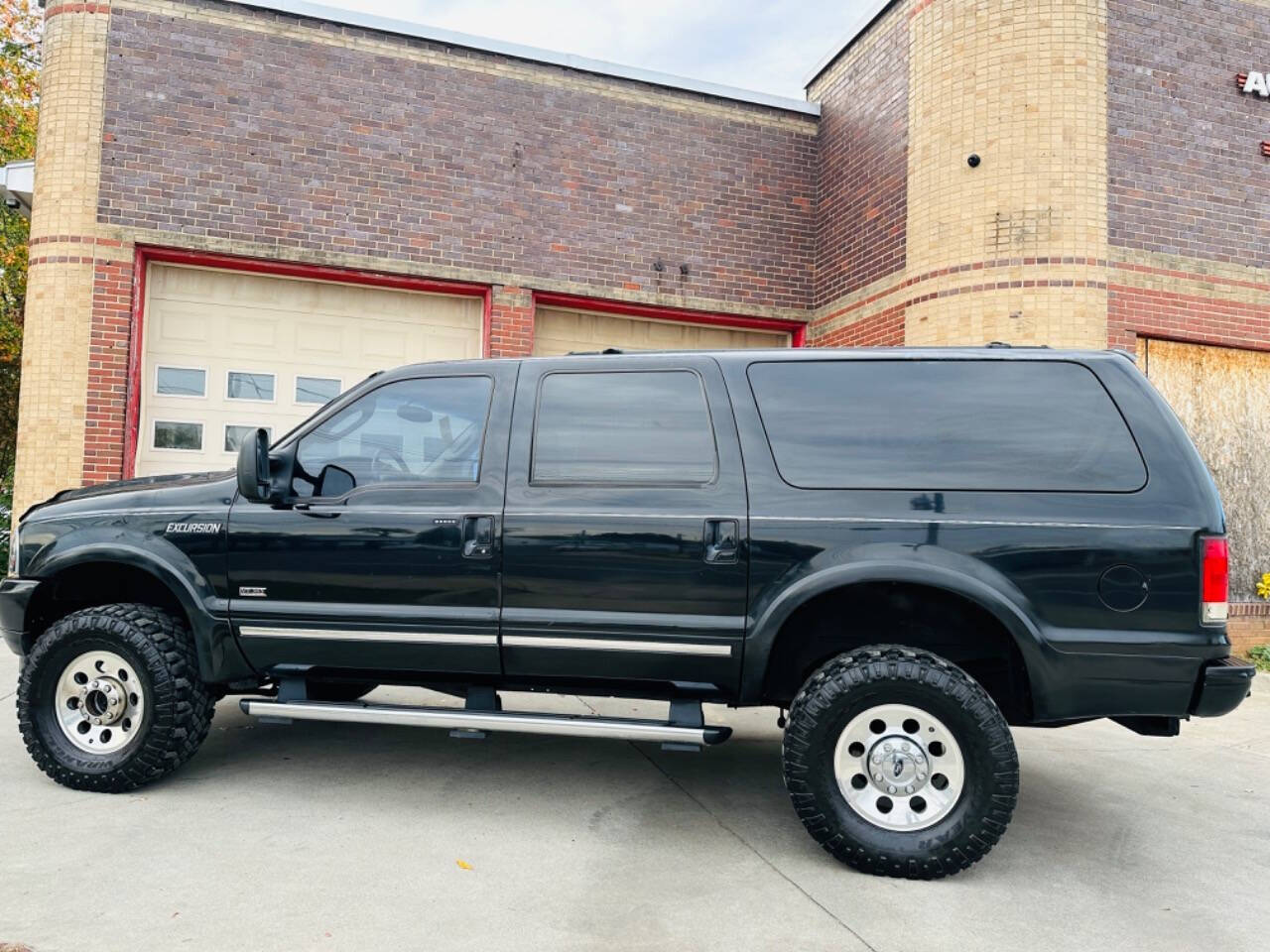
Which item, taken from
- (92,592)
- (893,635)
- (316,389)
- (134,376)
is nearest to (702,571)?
(893,635)

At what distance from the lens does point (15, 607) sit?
14.3 ft

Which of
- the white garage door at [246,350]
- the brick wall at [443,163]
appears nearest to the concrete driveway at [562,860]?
the white garage door at [246,350]

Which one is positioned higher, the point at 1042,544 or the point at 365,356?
the point at 365,356

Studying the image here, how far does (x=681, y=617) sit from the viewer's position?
12.4 ft

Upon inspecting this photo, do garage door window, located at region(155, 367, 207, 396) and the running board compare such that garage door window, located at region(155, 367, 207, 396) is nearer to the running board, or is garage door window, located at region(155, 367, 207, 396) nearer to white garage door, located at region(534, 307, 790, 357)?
white garage door, located at region(534, 307, 790, 357)

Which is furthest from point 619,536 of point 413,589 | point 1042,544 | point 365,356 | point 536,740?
point 365,356

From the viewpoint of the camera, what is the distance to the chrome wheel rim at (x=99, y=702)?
4234 mm

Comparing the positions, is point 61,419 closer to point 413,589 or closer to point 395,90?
point 395,90

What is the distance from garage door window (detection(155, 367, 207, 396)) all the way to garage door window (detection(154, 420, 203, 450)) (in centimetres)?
32

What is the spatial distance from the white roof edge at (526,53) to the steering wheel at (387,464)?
734 cm

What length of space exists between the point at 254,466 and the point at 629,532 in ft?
5.38

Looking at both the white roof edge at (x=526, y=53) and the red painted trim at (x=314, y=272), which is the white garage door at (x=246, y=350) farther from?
the white roof edge at (x=526, y=53)

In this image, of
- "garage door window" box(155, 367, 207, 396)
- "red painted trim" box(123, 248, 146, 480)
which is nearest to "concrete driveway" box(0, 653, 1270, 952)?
"red painted trim" box(123, 248, 146, 480)

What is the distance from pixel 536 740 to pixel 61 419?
6360mm
